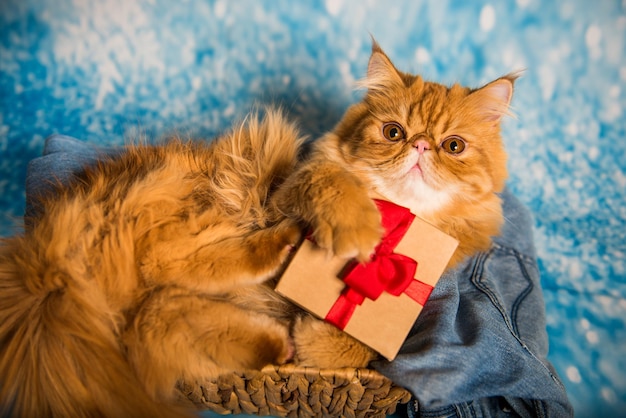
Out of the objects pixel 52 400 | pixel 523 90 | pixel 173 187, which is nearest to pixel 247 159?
pixel 173 187

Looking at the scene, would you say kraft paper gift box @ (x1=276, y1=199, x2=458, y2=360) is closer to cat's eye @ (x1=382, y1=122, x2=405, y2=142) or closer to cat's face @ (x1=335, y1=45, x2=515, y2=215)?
cat's face @ (x1=335, y1=45, x2=515, y2=215)

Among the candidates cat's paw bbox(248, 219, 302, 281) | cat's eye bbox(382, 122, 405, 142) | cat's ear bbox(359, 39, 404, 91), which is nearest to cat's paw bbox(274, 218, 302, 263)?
cat's paw bbox(248, 219, 302, 281)

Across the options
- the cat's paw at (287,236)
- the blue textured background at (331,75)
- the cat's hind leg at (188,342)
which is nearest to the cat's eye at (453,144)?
the cat's paw at (287,236)

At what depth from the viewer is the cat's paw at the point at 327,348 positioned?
1.15m

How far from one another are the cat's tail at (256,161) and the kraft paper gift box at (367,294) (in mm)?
241

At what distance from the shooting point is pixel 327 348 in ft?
3.80

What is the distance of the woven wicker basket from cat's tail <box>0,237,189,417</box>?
14 cm

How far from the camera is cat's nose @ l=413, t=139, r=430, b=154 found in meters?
1.25

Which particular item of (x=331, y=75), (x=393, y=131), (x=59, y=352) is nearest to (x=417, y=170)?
(x=393, y=131)

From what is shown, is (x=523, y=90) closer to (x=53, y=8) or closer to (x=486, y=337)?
(x=486, y=337)

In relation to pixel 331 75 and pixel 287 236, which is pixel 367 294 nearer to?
pixel 287 236

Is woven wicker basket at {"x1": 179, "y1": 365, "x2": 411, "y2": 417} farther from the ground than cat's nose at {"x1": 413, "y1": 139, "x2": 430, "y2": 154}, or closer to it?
closer to it

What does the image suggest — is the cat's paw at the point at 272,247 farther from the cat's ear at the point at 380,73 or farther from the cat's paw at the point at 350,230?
the cat's ear at the point at 380,73

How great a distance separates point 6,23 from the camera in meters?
2.11
